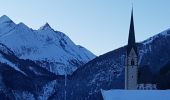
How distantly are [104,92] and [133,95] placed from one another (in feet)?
10.5

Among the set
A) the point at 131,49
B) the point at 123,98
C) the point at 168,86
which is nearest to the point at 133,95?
the point at 123,98

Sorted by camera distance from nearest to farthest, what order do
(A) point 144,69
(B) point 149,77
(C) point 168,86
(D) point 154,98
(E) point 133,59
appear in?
(D) point 154,98 → (C) point 168,86 → (E) point 133,59 → (B) point 149,77 → (A) point 144,69

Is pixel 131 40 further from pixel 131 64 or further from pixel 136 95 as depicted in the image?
pixel 136 95

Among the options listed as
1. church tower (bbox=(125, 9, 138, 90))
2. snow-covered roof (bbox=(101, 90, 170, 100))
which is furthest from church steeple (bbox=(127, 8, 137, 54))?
snow-covered roof (bbox=(101, 90, 170, 100))

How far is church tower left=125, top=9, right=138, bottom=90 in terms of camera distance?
112688mm

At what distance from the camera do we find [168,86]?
352ft

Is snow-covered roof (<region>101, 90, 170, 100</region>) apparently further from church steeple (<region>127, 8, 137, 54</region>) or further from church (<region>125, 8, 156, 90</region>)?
church steeple (<region>127, 8, 137, 54</region>)

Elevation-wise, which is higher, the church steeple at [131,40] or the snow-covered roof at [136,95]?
the church steeple at [131,40]

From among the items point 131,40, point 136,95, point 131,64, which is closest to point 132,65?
point 131,64

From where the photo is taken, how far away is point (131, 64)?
114 meters

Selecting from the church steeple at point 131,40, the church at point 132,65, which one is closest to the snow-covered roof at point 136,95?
the church at point 132,65

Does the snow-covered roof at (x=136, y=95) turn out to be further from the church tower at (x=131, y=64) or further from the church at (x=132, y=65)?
the church tower at (x=131, y=64)

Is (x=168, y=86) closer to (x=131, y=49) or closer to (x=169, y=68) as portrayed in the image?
(x=131, y=49)

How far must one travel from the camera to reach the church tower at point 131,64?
112688 millimetres
